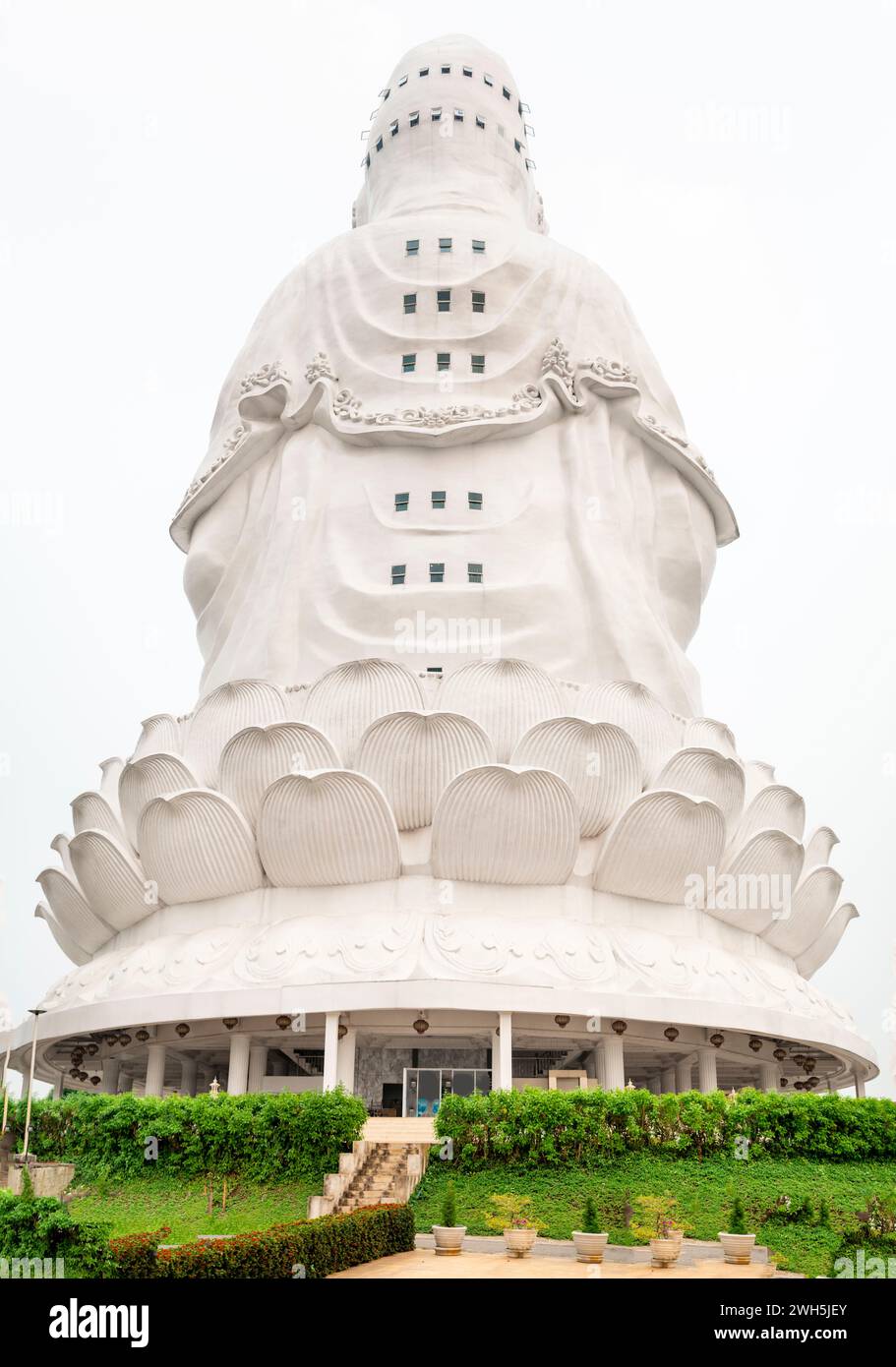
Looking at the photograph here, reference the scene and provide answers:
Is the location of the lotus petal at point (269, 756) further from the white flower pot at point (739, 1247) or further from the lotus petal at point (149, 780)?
the white flower pot at point (739, 1247)

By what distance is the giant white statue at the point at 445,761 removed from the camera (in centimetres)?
2341

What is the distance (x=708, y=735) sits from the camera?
27969 millimetres

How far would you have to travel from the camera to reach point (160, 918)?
26.3 m

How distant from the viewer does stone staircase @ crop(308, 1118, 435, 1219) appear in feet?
54.6

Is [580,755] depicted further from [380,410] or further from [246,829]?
[380,410]

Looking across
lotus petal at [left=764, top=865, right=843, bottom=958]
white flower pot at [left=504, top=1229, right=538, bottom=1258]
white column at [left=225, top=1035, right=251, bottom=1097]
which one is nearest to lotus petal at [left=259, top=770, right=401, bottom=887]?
white column at [left=225, top=1035, right=251, bottom=1097]

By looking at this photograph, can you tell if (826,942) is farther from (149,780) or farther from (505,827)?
(149,780)

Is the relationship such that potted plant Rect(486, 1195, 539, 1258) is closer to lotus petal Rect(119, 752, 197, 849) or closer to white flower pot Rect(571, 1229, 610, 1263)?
white flower pot Rect(571, 1229, 610, 1263)

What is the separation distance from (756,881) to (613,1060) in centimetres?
538

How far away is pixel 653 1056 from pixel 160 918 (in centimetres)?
1133

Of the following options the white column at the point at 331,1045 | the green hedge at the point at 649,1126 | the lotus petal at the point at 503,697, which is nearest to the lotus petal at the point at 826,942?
the lotus petal at the point at 503,697

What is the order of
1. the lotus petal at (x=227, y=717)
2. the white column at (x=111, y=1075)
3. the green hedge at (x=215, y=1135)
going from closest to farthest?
1. the green hedge at (x=215, y=1135)
2. the lotus petal at (x=227, y=717)
3. the white column at (x=111, y=1075)

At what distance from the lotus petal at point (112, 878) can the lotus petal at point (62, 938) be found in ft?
10.7
